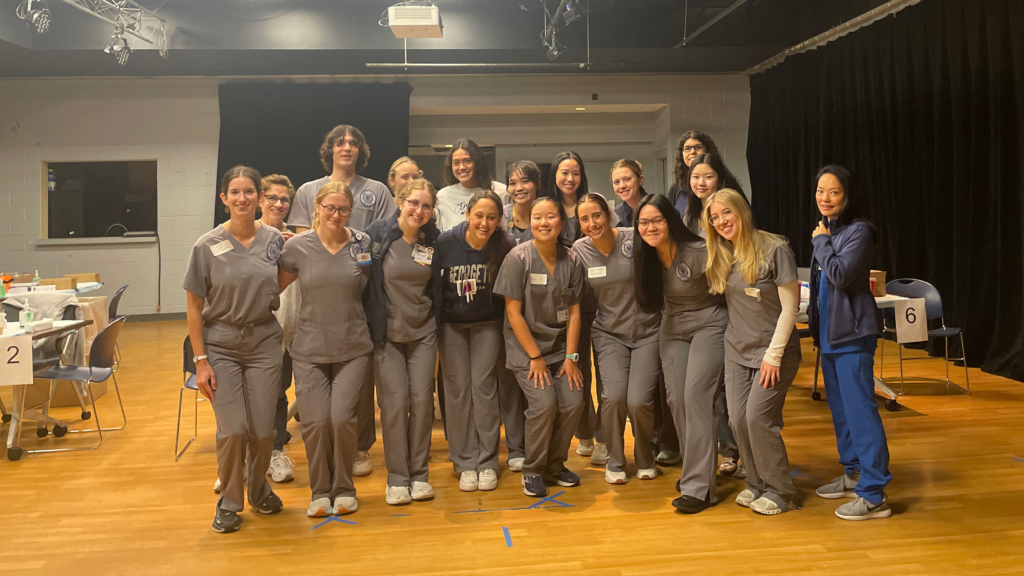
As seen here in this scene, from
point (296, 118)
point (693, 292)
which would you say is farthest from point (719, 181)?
point (296, 118)

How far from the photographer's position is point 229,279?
279 cm

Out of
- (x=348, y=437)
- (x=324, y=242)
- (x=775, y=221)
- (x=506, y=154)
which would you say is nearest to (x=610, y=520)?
(x=348, y=437)

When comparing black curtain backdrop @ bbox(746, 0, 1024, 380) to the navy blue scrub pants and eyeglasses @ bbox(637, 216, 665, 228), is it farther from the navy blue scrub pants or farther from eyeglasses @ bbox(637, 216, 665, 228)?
eyeglasses @ bbox(637, 216, 665, 228)

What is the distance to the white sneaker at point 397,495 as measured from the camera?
311 centimetres

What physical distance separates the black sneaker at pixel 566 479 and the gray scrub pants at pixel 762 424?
2.58 ft

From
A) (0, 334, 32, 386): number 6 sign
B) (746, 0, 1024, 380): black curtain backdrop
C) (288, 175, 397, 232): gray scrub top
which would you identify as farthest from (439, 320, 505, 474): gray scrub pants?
(746, 0, 1024, 380): black curtain backdrop

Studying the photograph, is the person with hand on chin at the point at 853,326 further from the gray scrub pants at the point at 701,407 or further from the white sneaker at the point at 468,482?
the white sneaker at the point at 468,482

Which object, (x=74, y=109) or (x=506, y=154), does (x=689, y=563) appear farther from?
(x=74, y=109)

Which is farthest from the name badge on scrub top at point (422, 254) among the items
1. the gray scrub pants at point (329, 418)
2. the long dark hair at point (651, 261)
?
the long dark hair at point (651, 261)

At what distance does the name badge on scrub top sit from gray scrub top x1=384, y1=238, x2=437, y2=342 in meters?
0.01

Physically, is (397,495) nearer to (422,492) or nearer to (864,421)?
(422,492)

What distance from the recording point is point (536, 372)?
3.18 meters

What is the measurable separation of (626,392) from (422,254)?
3.72 feet

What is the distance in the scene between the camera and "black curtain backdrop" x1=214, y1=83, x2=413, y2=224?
942 cm
